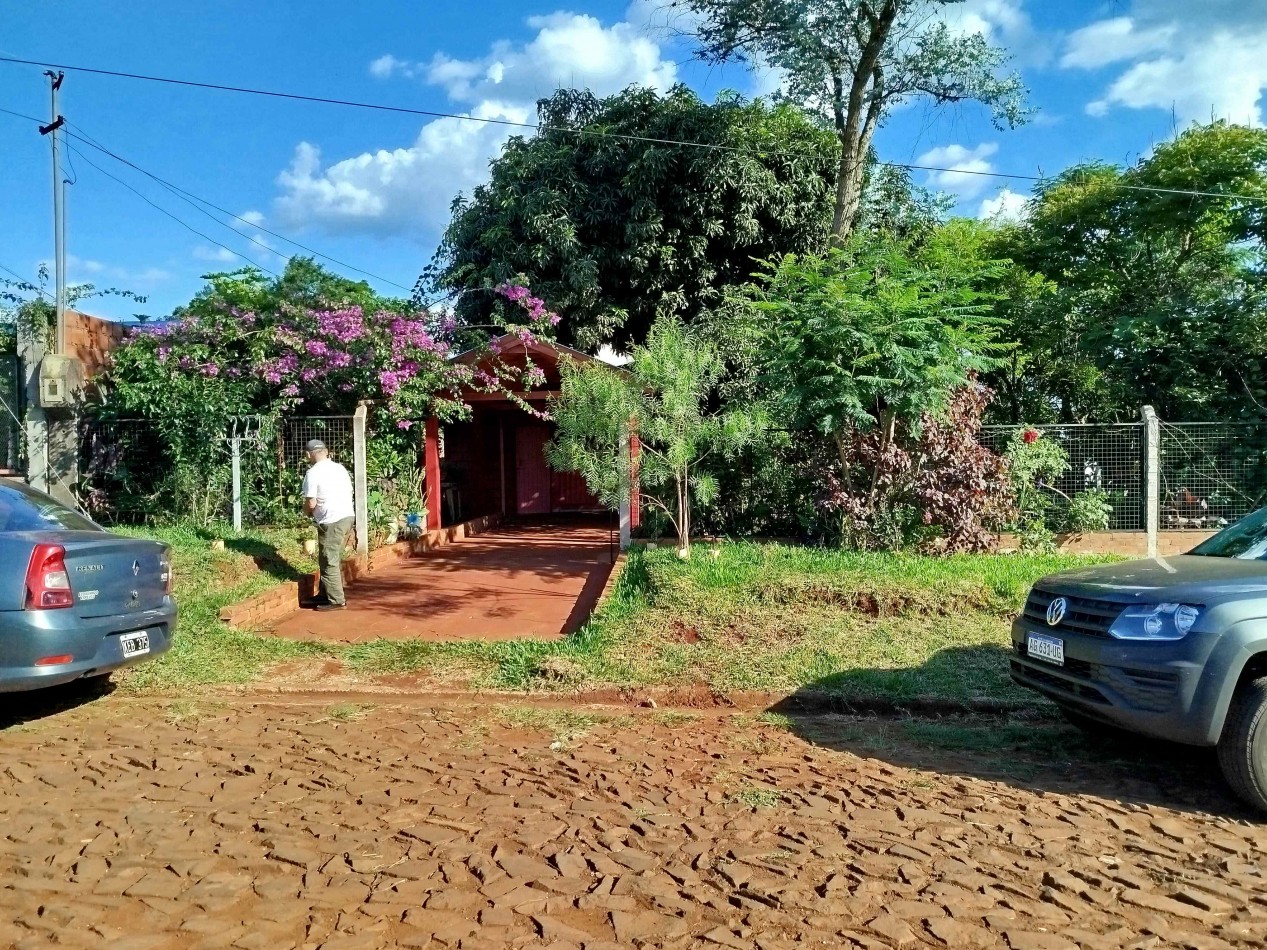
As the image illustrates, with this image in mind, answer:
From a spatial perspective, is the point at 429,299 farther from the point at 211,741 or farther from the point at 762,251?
the point at 211,741

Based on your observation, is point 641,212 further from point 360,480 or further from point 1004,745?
point 1004,745

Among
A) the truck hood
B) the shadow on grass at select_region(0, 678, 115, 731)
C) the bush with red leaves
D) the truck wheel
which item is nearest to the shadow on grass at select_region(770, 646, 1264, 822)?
the truck wheel

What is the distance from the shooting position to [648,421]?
9.41 m

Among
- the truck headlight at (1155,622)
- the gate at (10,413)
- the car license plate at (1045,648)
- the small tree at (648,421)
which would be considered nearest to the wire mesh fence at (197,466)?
the gate at (10,413)

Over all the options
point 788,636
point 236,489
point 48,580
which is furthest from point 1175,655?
point 236,489

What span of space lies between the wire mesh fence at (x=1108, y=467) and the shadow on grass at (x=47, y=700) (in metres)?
9.64

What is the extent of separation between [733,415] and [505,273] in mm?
8310

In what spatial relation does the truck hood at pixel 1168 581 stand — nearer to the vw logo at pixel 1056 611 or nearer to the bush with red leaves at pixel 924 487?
the vw logo at pixel 1056 611

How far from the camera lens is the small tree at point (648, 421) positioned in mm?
9273

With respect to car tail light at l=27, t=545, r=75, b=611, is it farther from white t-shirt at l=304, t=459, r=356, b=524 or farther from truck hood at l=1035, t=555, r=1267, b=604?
truck hood at l=1035, t=555, r=1267, b=604

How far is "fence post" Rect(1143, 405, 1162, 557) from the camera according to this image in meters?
10.9

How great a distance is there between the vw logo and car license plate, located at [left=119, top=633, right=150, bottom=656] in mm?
5753

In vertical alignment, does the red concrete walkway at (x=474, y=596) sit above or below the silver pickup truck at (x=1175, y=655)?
below

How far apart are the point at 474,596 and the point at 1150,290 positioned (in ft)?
39.3
